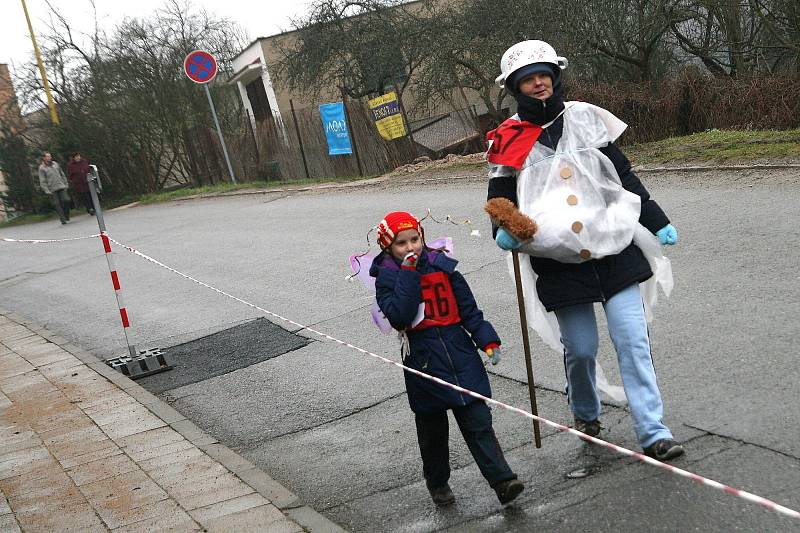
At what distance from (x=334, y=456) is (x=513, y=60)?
245 centimetres

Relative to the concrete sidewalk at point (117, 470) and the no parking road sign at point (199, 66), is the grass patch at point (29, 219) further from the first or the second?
the concrete sidewalk at point (117, 470)

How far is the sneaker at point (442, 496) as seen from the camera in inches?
179

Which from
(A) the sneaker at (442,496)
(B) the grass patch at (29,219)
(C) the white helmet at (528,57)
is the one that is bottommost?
(A) the sneaker at (442,496)

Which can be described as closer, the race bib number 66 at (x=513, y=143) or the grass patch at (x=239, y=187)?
the race bib number 66 at (x=513, y=143)

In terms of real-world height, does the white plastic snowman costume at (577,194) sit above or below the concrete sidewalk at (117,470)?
above

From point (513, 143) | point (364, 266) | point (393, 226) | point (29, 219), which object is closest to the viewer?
point (393, 226)

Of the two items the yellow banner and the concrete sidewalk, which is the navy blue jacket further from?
the yellow banner

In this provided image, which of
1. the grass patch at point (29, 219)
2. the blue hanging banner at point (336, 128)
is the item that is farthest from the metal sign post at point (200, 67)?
the grass patch at point (29, 219)

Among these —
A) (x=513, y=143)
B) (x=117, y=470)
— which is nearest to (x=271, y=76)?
(x=117, y=470)

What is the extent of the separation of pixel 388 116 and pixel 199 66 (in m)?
5.46

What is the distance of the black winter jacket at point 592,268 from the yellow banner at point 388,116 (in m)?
17.3

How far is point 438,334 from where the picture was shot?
4402mm

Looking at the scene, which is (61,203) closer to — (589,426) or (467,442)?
(589,426)

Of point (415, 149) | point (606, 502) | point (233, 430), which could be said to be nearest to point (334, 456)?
point (233, 430)
